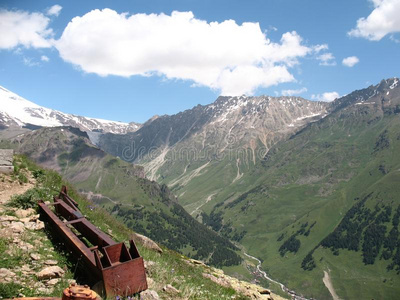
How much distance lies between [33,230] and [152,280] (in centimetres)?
435

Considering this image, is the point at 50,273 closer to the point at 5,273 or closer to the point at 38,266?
the point at 38,266

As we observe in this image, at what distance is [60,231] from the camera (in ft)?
32.1

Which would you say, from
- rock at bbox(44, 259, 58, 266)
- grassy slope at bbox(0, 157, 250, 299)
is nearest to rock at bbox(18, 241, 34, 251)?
rock at bbox(44, 259, 58, 266)

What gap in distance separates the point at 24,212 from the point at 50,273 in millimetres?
4995

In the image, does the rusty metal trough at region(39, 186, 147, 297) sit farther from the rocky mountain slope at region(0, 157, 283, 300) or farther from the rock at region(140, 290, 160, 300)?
the rocky mountain slope at region(0, 157, 283, 300)

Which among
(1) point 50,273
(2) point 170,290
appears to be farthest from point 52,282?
(2) point 170,290

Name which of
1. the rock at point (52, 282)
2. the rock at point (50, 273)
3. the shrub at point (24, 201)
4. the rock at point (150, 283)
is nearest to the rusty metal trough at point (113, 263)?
the rock at point (50, 273)

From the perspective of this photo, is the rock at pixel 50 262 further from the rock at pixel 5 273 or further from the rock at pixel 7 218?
the rock at pixel 7 218

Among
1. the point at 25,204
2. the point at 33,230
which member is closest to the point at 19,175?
the point at 25,204

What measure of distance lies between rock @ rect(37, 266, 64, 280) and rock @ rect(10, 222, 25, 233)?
2.78 m

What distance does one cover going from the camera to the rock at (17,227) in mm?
10094

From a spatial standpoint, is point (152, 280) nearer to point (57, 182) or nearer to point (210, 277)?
point (210, 277)

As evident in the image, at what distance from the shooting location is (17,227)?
10.3 meters

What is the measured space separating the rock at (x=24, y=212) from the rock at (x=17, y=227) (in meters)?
1.10
